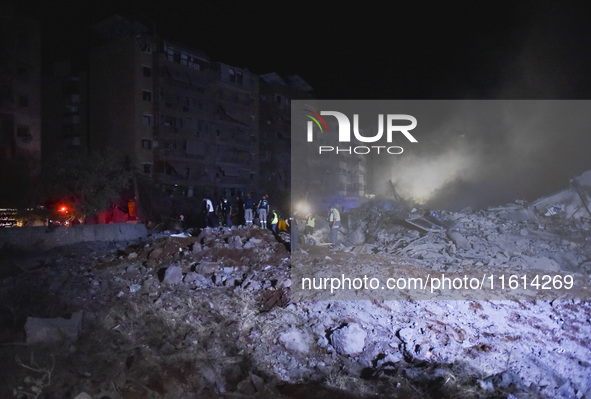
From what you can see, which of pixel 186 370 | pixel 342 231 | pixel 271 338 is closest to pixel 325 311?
pixel 271 338

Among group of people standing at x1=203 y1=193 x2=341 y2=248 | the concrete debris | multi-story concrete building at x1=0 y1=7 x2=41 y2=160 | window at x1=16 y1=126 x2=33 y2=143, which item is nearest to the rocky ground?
the concrete debris

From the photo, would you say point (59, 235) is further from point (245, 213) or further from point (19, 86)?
point (19, 86)

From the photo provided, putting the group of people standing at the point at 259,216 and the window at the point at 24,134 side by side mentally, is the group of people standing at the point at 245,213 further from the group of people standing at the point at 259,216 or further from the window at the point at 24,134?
the window at the point at 24,134

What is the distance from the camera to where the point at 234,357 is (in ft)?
22.0

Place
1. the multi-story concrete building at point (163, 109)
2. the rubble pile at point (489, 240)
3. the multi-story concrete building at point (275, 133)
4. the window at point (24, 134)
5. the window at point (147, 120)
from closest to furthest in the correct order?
the rubble pile at point (489, 240) → the window at point (24, 134) → the multi-story concrete building at point (163, 109) → the window at point (147, 120) → the multi-story concrete building at point (275, 133)

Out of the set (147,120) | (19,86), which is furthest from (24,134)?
(147,120)

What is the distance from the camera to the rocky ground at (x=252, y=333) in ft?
19.7

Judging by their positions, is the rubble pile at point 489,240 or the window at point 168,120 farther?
the window at point 168,120

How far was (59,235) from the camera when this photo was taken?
14750mm

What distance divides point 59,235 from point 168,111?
19.1 metres

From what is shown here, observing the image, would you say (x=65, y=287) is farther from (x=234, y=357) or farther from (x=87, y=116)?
(x=87, y=116)

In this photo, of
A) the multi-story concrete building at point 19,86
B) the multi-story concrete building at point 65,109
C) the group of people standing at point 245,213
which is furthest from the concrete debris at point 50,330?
the multi-story concrete building at point 65,109

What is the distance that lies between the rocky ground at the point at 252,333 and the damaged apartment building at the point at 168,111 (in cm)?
2003

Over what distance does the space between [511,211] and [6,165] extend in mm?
26850
